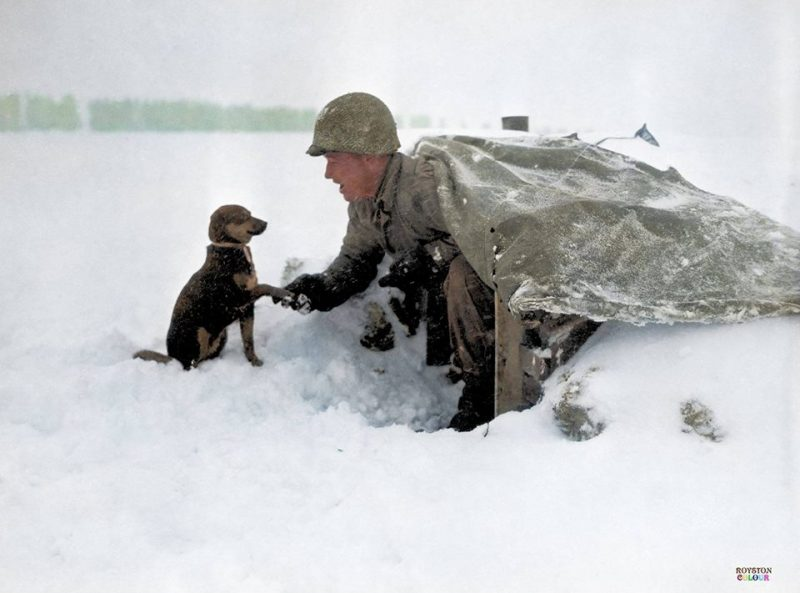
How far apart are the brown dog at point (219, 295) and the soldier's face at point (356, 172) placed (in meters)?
0.53

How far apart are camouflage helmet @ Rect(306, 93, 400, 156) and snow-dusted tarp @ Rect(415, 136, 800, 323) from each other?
405 mm

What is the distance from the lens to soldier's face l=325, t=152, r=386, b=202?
3.54 m

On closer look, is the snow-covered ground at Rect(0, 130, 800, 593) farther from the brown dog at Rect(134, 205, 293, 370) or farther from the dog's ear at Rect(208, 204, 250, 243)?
the dog's ear at Rect(208, 204, 250, 243)

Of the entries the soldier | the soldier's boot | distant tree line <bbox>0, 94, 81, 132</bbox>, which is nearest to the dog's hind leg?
the soldier

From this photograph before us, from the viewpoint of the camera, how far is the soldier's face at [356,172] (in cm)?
354

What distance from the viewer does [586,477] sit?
2.09 metres

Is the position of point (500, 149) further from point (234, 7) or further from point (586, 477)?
point (586, 477)

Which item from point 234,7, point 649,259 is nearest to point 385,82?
point 234,7

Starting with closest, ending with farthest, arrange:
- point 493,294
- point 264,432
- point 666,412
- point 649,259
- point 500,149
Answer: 1. point 666,412
2. point 649,259
3. point 264,432
4. point 493,294
5. point 500,149

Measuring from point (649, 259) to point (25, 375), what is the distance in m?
3.12

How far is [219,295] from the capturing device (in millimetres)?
3658

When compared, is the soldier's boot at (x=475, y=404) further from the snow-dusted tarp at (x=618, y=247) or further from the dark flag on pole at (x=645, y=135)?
the dark flag on pole at (x=645, y=135)

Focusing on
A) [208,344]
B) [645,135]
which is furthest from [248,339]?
[645,135]

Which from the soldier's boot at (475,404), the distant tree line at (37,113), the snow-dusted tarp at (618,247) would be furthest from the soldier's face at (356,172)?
the distant tree line at (37,113)
